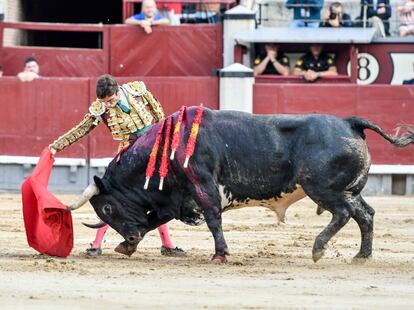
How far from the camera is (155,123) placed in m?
9.40

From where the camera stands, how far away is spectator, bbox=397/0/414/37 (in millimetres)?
16359

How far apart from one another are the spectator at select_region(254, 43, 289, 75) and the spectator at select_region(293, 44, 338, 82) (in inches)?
6.2

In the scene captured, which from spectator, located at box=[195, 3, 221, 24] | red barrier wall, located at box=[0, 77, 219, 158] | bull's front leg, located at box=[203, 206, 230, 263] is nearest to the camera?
bull's front leg, located at box=[203, 206, 230, 263]

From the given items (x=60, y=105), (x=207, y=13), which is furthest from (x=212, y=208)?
(x=207, y=13)

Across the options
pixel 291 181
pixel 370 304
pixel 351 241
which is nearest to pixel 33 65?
pixel 351 241

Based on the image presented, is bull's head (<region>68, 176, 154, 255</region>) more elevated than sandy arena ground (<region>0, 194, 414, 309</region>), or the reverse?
bull's head (<region>68, 176, 154, 255</region>)

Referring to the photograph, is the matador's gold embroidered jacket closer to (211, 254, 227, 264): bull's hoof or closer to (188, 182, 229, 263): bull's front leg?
(188, 182, 229, 263): bull's front leg

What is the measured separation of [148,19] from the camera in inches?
646

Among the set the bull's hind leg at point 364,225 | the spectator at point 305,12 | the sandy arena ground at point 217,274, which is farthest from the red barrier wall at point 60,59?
the bull's hind leg at point 364,225

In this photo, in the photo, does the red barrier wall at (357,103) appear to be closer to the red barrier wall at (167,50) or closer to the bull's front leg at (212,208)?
the red barrier wall at (167,50)

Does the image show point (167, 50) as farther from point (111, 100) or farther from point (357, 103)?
point (111, 100)

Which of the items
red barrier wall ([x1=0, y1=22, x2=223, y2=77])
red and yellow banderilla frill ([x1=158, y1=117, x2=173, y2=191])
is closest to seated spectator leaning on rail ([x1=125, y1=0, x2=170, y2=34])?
red barrier wall ([x1=0, y1=22, x2=223, y2=77])

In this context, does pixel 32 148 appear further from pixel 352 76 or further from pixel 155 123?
pixel 155 123

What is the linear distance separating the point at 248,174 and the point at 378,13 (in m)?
7.83
